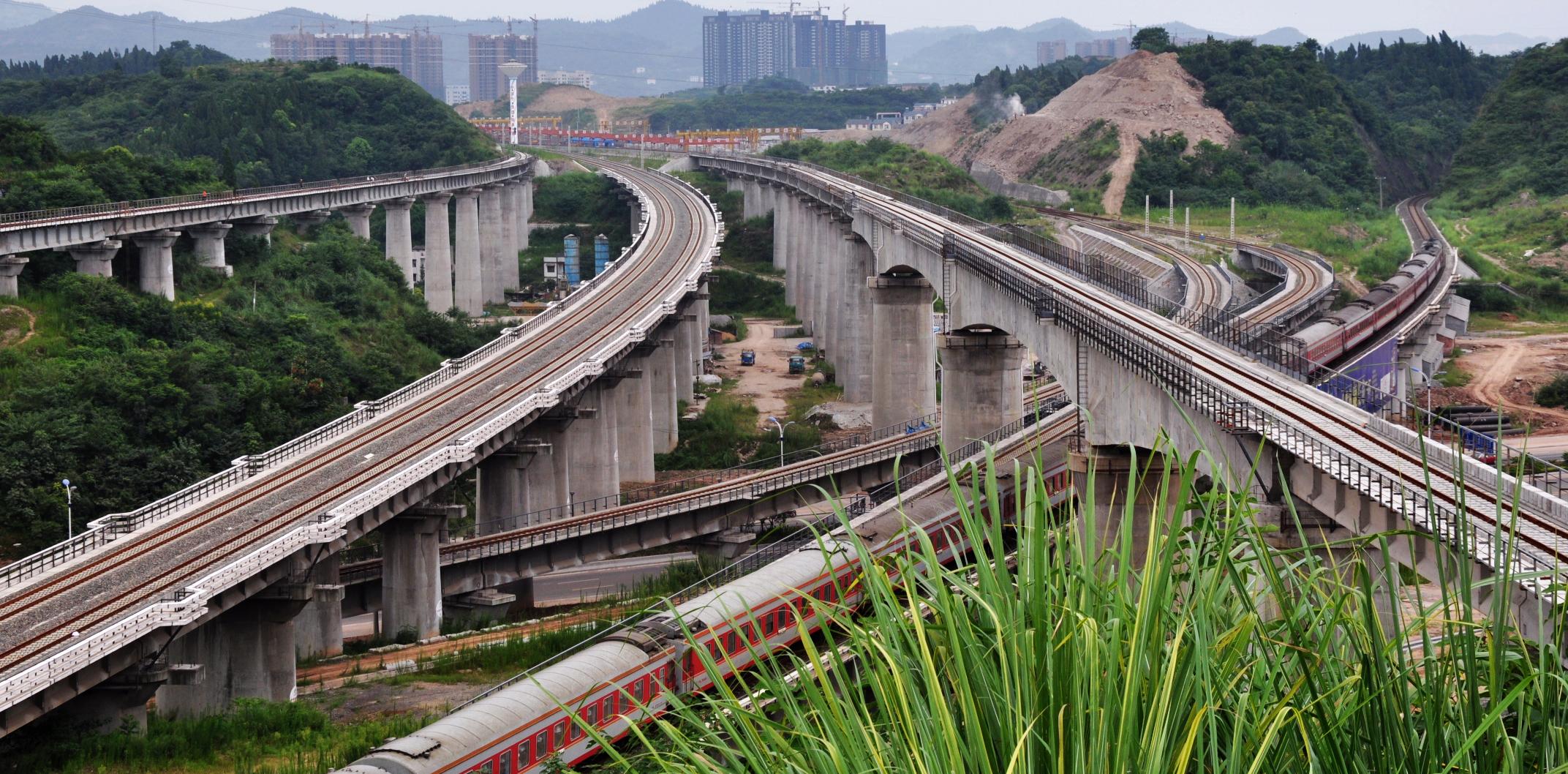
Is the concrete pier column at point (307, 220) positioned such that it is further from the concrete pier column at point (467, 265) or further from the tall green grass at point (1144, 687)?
the tall green grass at point (1144, 687)

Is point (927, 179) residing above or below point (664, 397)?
above

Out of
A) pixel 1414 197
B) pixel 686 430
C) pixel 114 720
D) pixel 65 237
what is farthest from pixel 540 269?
pixel 114 720

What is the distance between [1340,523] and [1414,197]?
16912 cm

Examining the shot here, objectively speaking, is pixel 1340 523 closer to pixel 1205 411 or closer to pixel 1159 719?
pixel 1205 411

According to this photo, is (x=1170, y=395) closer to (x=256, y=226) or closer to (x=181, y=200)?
(x=181, y=200)

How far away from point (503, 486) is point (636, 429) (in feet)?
60.5

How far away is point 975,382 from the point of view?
7912cm

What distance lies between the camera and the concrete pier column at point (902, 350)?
96875 millimetres

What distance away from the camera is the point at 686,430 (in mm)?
102875

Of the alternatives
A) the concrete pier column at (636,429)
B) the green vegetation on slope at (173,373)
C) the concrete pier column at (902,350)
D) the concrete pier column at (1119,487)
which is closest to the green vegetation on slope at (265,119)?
the green vegetation on slope at (173,373)

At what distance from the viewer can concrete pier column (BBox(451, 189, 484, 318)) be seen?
144875 millimetres

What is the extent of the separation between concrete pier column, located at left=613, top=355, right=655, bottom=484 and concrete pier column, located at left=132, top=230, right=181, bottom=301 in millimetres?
26770

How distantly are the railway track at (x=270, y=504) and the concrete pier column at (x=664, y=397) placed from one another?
118 inches

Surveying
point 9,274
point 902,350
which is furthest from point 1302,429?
point 9,274
